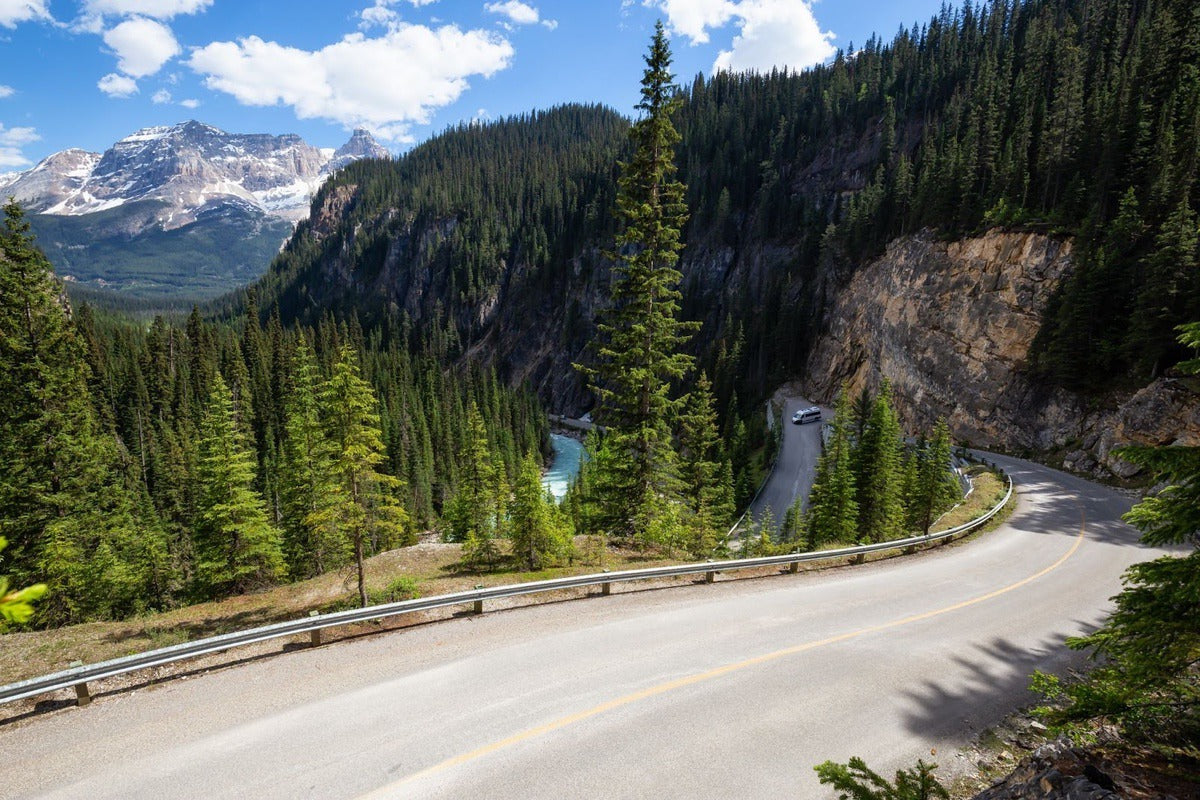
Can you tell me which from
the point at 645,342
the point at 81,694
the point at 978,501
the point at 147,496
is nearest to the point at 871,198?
the point at 978,501

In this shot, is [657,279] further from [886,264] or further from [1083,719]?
[886,264]

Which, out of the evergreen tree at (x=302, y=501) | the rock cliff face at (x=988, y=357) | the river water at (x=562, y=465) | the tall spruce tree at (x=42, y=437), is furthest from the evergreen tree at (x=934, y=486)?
the river water at (x=562, y=465)

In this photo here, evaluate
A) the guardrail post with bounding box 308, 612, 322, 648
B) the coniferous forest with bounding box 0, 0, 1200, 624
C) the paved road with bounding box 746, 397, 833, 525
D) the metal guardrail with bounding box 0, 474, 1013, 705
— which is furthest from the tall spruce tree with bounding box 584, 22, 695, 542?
the paved road with bounding box 746, 397, 833, 525

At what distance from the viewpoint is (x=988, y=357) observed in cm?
4400

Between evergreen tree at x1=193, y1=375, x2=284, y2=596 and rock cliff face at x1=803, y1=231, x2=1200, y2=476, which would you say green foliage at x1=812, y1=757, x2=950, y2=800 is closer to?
evergreen tree at x1=193, y1=375, x2=284, y2=596

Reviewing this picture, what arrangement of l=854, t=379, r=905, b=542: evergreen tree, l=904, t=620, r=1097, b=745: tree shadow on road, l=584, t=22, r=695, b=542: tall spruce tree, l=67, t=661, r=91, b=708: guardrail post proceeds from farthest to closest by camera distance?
1. l=854, t=379, r=905, b=542: evergreen tree
2. l=584, t=22, r=695, b=542: tall spruce tree
3. l=904, t=620, r=1097, b=745: tree shadow on road
4. l=67, t=661, r=91, b=708: guardrail post

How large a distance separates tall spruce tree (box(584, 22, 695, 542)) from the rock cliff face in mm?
27955

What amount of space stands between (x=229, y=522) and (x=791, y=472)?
159 ft

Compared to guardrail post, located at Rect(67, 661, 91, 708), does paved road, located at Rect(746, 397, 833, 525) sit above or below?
below

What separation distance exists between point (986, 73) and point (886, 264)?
133 ft

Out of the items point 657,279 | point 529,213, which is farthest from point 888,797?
point 529,213

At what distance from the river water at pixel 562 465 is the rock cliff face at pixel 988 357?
41833 mm

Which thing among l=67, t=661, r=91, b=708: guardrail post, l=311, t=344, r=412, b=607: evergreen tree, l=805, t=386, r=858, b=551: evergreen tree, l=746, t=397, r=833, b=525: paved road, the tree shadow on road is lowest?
l=746, t=397, r=833, b=525: paved road

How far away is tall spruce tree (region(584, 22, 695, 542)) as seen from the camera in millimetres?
16344
